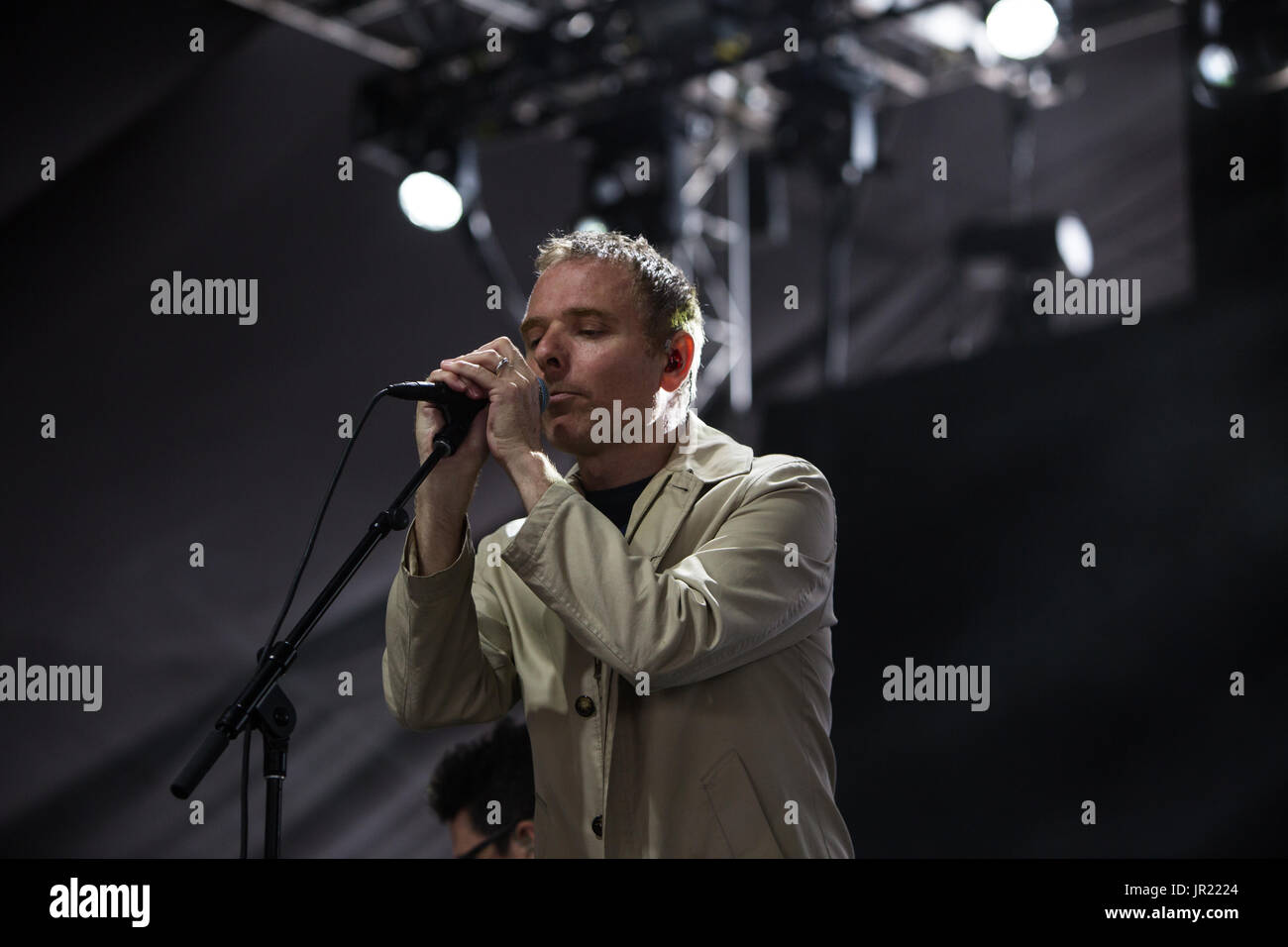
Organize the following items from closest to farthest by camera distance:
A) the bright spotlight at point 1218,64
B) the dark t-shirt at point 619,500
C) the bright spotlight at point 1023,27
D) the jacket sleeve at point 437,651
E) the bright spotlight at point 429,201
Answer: the jacket sleeve at point 437,651 < the dark t-shirt at point 619,500 < the bright spotlight at point 1218,64 < the bright spotlight at point 1023,27 < the bright spotlight at point 429,201

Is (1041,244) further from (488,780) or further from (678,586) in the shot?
(678,586)

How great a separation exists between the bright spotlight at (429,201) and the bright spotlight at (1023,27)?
1.74 meters

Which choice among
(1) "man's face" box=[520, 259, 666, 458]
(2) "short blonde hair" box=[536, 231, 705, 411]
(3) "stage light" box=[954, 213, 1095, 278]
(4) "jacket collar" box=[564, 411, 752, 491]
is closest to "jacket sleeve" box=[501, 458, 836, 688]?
(4) "jacket collar" box=[564, 411, 752, 491]

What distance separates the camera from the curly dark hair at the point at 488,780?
2.62 m

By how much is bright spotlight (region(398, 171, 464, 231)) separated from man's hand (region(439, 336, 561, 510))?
101 inches

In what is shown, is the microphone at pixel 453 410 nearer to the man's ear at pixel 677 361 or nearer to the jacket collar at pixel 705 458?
the jacket collar at pixel 705 458

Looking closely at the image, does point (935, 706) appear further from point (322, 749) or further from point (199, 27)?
point (199, 27)

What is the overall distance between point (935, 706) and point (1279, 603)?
3.42ft

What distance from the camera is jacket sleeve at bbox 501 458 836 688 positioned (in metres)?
1.53

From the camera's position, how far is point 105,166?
476 centimetres

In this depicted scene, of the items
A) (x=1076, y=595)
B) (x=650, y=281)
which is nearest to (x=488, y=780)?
(x=650, y=281)

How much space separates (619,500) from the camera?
1.87 m

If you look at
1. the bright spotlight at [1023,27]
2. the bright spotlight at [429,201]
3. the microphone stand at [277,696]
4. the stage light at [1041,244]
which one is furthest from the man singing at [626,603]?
the stage light at [1041,244]
